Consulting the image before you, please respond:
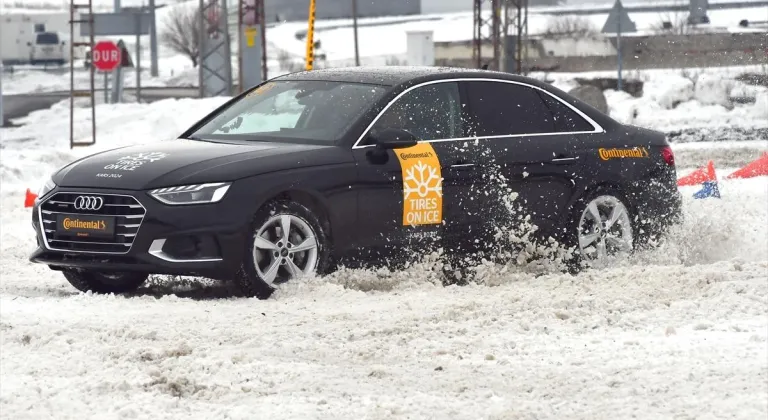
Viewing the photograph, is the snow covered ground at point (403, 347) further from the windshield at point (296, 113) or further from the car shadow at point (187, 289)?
the windshield at point (296, 113)

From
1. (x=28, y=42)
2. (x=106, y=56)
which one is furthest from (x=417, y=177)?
(x=28, y=42)

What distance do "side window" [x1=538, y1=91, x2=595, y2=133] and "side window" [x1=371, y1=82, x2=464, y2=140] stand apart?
31.9 inches

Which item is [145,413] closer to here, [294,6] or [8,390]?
[8,390]

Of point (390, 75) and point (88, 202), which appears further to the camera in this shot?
point (390, 75)

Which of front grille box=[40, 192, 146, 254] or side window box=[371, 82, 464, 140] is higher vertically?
A: side window box=[371, 82, 464, 140]

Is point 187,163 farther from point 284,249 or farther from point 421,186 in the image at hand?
point 421,186

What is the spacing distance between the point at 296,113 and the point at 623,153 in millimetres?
2373

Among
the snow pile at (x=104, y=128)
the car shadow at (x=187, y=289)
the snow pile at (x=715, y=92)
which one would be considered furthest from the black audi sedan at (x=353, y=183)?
the snow pile at (x=715, y=92)

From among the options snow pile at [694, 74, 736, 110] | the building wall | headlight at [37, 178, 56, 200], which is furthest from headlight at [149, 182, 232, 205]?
the building wall

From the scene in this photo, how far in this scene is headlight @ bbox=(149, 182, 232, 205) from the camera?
7430 mm

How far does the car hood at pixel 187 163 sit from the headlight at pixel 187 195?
4 cm

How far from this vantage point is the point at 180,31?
97.3 meters

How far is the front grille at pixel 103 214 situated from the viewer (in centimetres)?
746

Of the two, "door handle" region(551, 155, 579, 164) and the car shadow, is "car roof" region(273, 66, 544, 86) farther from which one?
the car shadow
